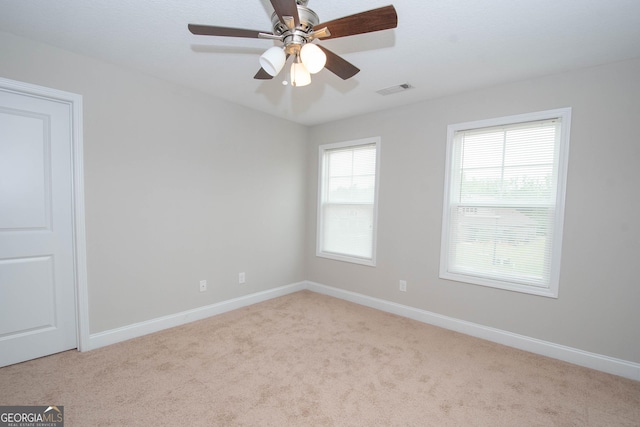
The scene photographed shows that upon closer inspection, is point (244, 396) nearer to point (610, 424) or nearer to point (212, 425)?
point (212, 425)

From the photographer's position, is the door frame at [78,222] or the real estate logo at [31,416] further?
the door frame at [78,222]

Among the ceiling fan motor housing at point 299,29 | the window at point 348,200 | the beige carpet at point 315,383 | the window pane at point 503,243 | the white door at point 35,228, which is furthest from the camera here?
the window at point 348,200

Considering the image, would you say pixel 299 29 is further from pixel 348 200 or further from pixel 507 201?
pixel 348 200

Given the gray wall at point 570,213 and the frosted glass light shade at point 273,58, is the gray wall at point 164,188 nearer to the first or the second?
the gray wall at point 570,213

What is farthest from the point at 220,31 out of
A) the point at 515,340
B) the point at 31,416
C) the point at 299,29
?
the point at 515,340

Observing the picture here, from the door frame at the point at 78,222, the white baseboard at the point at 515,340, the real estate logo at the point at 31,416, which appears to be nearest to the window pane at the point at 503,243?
the white baseboard at the point at 515,340

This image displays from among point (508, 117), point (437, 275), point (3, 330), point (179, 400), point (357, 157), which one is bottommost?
point (179, 400)

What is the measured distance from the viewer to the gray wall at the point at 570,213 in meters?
2.38

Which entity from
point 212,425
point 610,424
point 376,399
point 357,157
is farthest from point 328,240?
point 610,424

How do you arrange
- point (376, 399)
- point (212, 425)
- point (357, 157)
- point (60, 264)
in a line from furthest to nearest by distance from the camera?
point (357, 157)
point (60, 264)
point (376, 399)
point (212, 425)

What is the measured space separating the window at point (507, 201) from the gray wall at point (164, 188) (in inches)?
91.4

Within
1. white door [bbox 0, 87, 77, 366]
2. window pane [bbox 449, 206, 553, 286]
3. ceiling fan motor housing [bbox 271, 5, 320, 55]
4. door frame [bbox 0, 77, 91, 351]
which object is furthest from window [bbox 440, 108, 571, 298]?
white door [bbox 0, 87, 77, 366]

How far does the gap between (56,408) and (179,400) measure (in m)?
0.74

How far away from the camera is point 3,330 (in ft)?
7.49
